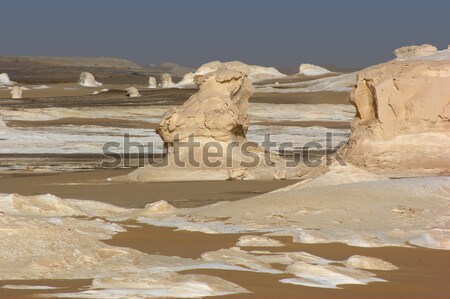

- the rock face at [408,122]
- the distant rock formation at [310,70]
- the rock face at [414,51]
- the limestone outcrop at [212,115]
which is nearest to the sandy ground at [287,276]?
the rock face at [408,122]

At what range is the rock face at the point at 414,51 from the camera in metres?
51.5

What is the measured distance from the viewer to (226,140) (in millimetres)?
23234

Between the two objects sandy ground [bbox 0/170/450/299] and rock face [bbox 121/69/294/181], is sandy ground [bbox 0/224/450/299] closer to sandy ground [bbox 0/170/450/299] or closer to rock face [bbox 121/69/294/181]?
sandy ground [bbox 0/170/450/299]

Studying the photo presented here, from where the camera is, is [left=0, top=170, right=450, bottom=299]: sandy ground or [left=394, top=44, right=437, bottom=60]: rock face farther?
[left=394, top=44, right=437, bottom=60]: rock face

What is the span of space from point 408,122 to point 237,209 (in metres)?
8.18

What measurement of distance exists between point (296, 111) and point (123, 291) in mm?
46765

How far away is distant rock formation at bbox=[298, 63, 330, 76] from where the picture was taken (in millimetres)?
85688

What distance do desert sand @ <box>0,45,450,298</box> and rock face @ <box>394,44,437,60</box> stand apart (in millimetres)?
17625

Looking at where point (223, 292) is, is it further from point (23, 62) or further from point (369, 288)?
point (23, 62)

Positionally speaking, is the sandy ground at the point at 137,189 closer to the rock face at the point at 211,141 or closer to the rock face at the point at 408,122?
the rock face at the point at 211,141

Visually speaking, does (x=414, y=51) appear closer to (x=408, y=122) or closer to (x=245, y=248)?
(x=408, y=122)

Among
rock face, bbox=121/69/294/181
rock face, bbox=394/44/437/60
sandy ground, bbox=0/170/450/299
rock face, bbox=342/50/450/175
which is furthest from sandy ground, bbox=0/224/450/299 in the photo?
rock face, bbox=394/44/437/60

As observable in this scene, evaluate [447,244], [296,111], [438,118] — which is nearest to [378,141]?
[438,118]

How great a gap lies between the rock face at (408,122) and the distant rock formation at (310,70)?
62.3 meters
